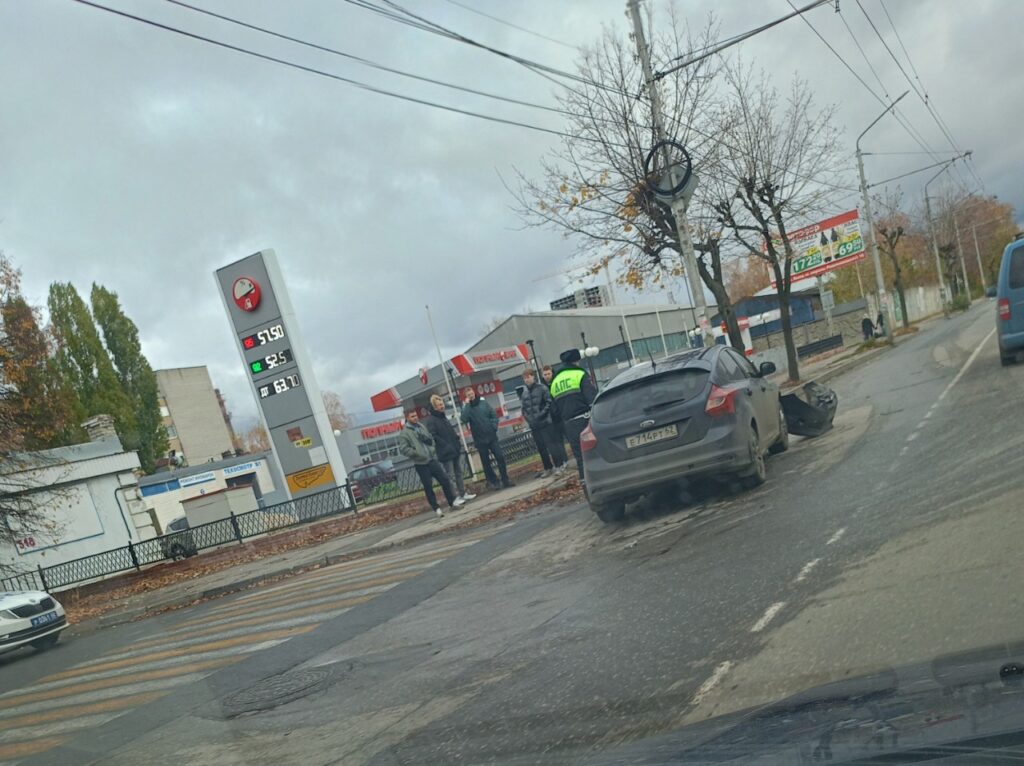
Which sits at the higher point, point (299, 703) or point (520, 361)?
point (520, 361)

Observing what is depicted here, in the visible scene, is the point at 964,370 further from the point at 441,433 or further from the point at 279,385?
the point at 279,385

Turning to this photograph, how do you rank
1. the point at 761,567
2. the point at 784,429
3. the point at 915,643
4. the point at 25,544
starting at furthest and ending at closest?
the point at 25,544 → the point at 784,429 → the point at 761,567 → the point at 915,643

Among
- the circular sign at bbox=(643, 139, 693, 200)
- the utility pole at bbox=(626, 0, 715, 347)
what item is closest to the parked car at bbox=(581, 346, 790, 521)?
the circular sign at bbox=(643, 139, 693, 200)

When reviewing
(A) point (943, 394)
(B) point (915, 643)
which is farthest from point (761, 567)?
(A) point (943, 394)

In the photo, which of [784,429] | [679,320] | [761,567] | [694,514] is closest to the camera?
[761,567]

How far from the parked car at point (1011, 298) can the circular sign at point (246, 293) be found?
2416 cm

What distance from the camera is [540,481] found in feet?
55.0

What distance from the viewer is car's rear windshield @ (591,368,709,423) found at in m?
9.52

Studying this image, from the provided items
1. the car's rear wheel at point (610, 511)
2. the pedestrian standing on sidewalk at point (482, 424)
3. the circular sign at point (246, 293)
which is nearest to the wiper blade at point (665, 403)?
the car's rear wheel at point (610, 511)

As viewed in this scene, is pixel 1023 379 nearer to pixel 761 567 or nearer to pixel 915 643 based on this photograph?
pixel 761 567

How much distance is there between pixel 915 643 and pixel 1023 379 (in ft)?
36.2

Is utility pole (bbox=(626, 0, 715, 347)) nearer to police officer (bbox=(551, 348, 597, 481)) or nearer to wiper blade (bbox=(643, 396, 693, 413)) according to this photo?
police officer (bbox=(551, 348, 597, 481))

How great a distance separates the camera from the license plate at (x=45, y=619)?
13375 millimetres

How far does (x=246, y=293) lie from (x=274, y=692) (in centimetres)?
2705
